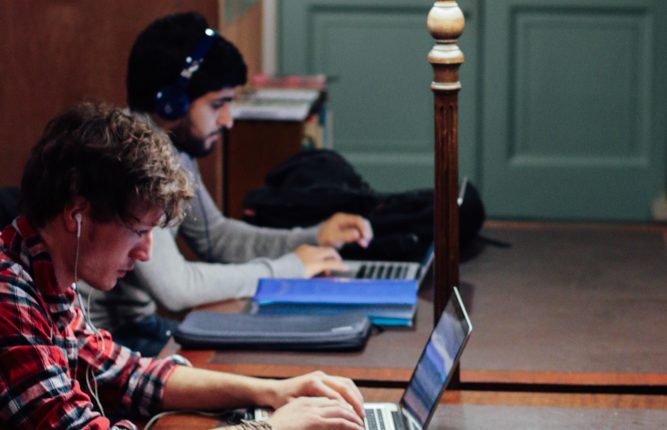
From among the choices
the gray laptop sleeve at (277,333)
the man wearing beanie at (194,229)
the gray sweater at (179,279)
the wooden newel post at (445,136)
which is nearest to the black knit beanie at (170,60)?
the man wearing beanie at (194,229)

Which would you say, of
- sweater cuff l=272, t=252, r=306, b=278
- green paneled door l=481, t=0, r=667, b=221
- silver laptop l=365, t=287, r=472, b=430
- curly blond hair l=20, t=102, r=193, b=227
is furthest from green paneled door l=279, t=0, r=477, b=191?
curly blond hair l=20, t=102, r=193, b=227

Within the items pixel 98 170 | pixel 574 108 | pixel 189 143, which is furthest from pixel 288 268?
pixel 574 108

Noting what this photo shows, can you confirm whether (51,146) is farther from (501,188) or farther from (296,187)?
(501,188)

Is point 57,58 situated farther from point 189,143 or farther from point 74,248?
point 74,248

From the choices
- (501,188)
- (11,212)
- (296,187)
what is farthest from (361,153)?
(11,212)

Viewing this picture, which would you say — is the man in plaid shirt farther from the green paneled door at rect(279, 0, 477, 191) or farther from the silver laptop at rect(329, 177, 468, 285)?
the green paneled door at rect(279, 0, 477, 191)

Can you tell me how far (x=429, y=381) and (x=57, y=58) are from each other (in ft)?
6.25

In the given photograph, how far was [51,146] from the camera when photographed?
Answer: 1430 mm

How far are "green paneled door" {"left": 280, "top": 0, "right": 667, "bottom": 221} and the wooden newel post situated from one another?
2.88 metres

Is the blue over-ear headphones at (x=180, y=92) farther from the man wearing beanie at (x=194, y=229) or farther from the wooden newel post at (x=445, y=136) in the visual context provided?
the wooden newel post at (x=445, y=136)

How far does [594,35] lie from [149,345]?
9.23 feet

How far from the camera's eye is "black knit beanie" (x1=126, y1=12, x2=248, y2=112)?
7.73ft

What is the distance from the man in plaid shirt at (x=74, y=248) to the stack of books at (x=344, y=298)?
45cm

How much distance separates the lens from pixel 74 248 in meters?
1.45
